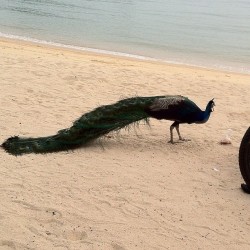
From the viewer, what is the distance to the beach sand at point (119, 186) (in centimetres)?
477

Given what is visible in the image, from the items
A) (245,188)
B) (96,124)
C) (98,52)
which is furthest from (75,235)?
(98,52)

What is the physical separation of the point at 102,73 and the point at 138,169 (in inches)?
245

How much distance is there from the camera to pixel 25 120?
25.8ft

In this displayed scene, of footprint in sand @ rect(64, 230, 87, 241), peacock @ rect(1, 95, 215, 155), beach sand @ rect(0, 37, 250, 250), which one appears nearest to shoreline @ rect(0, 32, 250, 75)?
beach sand @ rect(0, 37, 250, 250)

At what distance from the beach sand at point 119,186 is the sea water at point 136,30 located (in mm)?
10099

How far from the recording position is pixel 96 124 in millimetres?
7062

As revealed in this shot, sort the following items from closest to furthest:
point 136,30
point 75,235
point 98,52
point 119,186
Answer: point 75,235
point 119,186
point 98,52
point 136,30

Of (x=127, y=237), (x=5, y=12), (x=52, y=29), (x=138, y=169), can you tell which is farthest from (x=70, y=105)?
(x=5, y=12)

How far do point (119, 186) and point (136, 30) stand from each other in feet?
65.5

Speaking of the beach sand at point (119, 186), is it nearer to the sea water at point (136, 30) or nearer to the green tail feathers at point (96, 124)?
the green tail feathers at point (96, 124)

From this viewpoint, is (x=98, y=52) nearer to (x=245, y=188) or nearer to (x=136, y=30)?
(x=136, y=30)

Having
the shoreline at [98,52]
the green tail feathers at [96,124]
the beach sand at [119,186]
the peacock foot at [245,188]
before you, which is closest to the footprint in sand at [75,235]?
the beach sand at [119,186]

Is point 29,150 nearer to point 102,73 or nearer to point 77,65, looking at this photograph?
point 102,73

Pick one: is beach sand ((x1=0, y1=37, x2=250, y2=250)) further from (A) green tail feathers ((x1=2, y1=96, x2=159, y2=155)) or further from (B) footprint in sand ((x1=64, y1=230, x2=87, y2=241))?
(A) green tail feathers ((x1=2, y1=96, x2=159, y2=155))
